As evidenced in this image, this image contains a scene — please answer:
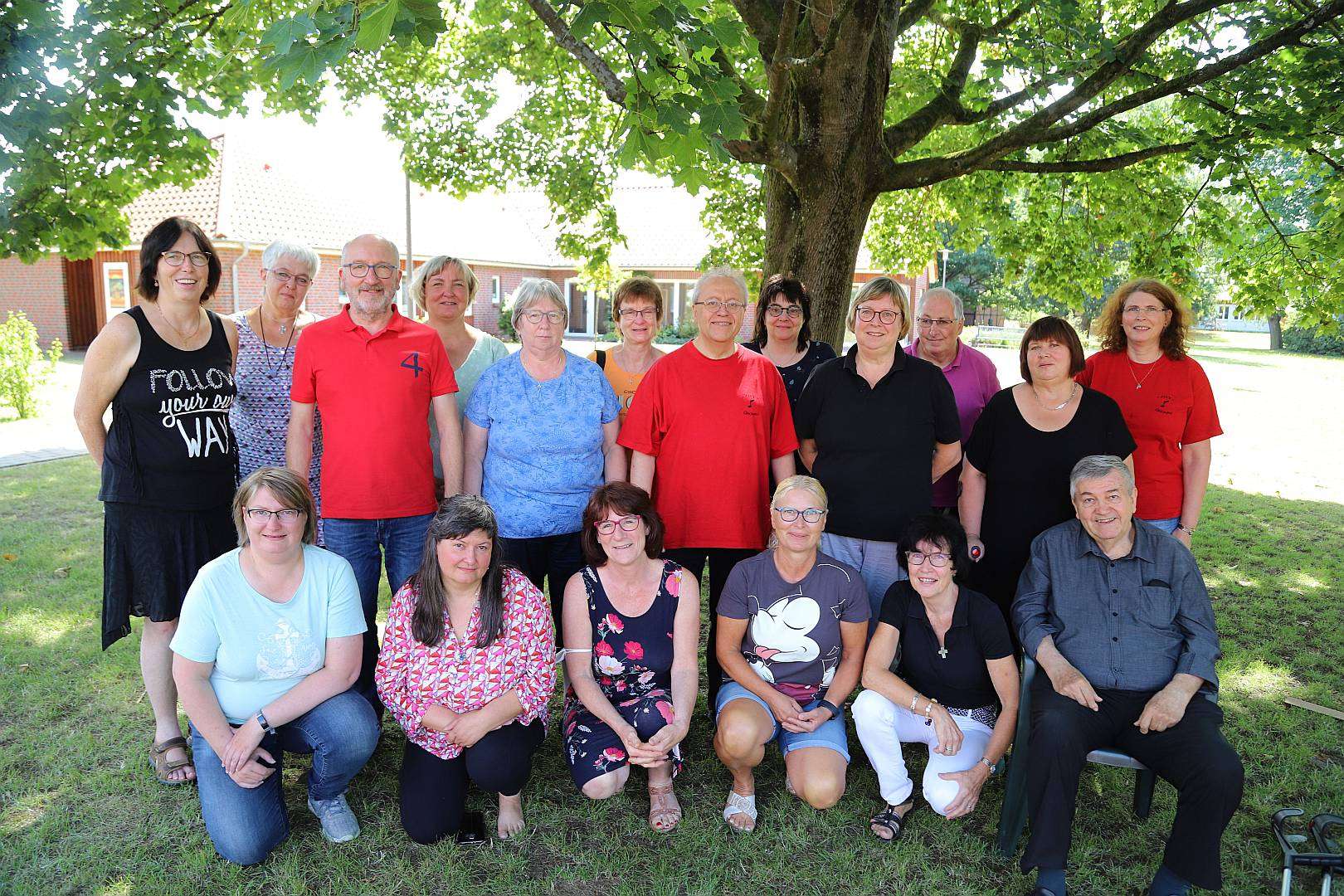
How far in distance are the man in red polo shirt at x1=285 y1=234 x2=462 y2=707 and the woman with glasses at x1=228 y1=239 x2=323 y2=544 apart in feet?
1.22

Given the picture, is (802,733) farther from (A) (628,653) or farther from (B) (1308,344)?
(B) (1308,344)

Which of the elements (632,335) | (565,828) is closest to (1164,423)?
(632,335)

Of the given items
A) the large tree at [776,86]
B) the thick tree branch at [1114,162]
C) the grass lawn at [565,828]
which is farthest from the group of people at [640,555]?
the thick tree branch at [1114,162]

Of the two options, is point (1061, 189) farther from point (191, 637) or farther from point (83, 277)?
point (83, 277)

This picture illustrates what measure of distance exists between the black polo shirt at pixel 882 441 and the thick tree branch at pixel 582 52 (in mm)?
1975

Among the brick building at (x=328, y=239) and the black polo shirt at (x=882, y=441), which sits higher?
the brick building at (x=328, y=239)

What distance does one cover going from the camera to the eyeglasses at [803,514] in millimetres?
3570

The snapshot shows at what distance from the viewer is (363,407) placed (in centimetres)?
366

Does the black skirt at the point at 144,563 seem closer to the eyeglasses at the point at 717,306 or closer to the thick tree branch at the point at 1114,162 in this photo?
the eyeglasses at the point at 717,306

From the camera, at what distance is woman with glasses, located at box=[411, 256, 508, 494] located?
4496 millimetres

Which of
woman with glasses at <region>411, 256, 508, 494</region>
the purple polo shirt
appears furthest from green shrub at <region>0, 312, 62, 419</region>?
the purple polo shirt

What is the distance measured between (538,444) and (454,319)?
118cm

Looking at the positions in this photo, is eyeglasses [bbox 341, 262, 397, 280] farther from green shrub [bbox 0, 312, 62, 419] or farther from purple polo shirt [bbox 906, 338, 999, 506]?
green shrub [bbox 0, 312, 62, 419]

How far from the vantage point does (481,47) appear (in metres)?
9.90
